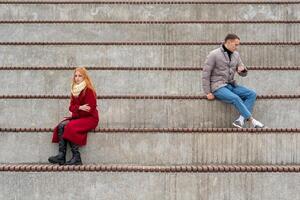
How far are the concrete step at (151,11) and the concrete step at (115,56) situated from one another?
54.3 inches

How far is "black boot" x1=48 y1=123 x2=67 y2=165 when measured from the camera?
5.13 m

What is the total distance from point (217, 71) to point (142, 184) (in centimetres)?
186

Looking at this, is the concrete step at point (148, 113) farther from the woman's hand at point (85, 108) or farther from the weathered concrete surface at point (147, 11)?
the weathered concrete surface at point (147, 11)

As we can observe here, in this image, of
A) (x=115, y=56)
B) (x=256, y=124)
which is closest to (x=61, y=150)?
(x=256, y=124)

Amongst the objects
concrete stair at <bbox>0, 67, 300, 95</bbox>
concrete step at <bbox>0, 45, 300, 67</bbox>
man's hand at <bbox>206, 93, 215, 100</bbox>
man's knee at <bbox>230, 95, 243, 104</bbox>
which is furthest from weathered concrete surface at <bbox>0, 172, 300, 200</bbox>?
concrete step at <bbox>0, 45, 300, 67</bbox>

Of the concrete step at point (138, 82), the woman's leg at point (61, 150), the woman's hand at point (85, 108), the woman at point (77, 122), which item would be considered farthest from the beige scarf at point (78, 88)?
the concrete step at point (138, 82)

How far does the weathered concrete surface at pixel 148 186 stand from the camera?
15.1ft

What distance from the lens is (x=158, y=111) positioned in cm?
600

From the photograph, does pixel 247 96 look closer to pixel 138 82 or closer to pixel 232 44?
pixel 232 44

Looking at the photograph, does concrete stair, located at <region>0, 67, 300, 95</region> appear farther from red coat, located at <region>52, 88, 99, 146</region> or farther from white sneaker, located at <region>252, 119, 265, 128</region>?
red coat, located at <region>52, 88, 99, 146</region>

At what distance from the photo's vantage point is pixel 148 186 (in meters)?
4.64

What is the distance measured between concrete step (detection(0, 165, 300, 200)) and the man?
1159mm

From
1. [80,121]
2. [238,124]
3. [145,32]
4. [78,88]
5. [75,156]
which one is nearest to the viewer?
[75,156]

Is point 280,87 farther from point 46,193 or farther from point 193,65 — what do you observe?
point 46,193
